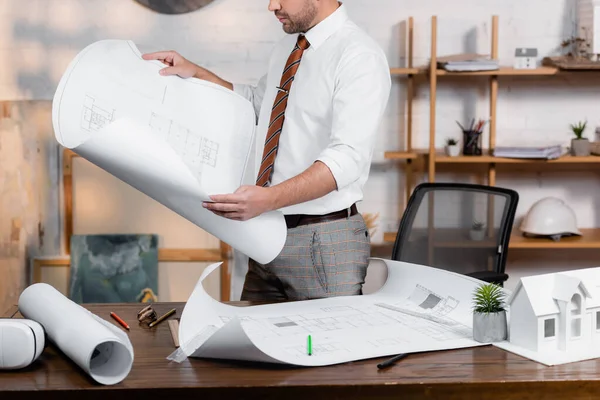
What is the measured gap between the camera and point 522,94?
3.94m

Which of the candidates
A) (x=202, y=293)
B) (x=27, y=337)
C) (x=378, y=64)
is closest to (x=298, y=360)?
(x=202, y=293)

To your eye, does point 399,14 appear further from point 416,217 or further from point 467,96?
point 416,217

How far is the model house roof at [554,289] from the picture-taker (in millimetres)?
1661

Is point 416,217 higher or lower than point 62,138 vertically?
lower

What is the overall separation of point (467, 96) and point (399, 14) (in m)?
0.49

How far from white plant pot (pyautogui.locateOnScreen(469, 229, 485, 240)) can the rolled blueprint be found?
1.61 m

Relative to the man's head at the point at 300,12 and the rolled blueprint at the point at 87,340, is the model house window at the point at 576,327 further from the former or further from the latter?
the man's head at the point at 300,12

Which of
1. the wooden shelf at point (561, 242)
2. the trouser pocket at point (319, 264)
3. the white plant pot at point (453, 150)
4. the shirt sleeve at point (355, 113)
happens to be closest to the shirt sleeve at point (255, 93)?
the shirt sleeve at point (355, 113)

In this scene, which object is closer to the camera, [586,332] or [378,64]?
[586,332]

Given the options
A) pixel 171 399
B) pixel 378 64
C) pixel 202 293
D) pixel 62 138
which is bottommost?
pixel 171 399

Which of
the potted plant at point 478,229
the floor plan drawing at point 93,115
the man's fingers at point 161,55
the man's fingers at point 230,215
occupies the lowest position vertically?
the potted plant at point 478,229

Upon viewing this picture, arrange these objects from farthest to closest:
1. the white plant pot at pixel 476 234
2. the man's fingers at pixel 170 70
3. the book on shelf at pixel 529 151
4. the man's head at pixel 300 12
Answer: the book on shelf at pixel 529 151 → the white plant pot at pixel 476 234 → the man's head at pixel 300 12 → the man's fingers at pixel 170 70

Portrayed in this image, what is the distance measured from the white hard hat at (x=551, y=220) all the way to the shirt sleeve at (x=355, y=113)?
1.58 m

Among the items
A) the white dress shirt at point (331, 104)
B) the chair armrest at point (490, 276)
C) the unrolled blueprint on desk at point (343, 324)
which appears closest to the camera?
the unrolled blueprint on desk at point (343, 324)
